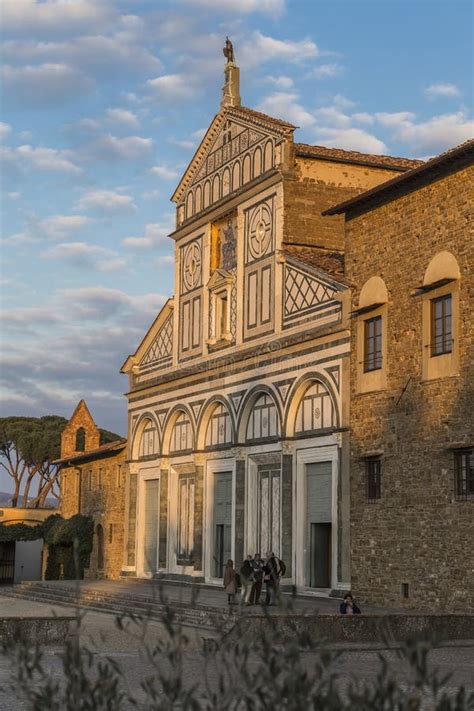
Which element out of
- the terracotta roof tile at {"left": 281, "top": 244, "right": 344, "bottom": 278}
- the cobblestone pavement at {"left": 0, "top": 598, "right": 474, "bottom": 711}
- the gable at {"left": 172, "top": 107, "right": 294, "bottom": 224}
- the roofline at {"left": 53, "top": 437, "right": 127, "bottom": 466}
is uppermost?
the gable at {"left": 172, "top": 107, "right": 294, "bottom": 224}

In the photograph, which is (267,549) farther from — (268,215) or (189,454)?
(268,215)

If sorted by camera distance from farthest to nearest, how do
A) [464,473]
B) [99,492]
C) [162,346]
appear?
[99,492] < [162,346] < [464,473]

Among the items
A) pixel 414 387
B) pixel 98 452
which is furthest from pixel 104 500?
pixel 414 387

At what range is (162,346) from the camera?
3881 centimetres

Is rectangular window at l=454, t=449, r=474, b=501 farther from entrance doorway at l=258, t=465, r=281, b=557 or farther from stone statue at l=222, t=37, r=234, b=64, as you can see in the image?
stone statue at l=222, t=37, r=234, b=64

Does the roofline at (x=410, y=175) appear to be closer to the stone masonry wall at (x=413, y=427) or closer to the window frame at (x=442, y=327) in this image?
the stone masonry wall at (x=413, y=427)

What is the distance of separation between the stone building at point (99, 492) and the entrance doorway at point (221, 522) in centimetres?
750

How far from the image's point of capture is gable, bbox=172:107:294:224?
3194 cm

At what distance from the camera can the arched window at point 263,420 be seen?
3041 centimetres

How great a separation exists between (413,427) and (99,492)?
2210cm

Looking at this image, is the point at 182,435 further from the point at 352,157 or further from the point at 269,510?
the point at 352,157

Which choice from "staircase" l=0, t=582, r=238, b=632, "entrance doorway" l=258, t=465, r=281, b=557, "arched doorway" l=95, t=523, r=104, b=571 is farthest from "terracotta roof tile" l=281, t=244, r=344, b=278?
"arched doorway" l=95, t=523, r=104, b=571

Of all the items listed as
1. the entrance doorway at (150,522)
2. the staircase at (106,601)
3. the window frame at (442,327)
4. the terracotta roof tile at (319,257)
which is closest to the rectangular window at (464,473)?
the window frame at (442,327)

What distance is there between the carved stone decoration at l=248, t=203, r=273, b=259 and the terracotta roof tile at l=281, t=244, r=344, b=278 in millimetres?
1039
